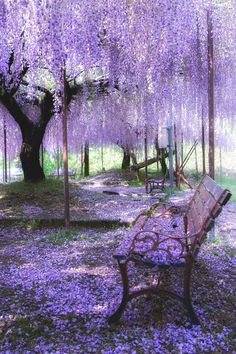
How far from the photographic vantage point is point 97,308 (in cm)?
260

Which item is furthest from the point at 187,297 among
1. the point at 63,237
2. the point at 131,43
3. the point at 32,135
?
the point at 32,135

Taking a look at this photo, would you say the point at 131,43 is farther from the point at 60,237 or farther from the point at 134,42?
the point at 60,237

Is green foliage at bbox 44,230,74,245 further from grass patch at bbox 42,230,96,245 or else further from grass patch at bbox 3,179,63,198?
grass patch at bbox 3,179,63,198

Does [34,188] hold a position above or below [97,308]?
above

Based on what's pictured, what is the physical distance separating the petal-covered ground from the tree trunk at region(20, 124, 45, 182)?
4.98m

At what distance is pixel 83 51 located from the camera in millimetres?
4605

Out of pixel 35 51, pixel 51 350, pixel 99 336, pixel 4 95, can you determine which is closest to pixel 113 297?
pixel 99 336

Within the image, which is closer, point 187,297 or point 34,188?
point 187,297

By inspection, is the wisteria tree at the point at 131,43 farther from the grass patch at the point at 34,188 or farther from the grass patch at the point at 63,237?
the grass patch at the point at 34,188

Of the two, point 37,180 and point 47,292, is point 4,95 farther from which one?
point 47,292

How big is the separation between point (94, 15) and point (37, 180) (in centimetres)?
514

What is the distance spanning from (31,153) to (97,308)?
262 inches

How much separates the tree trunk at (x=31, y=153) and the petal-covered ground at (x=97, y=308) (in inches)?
196

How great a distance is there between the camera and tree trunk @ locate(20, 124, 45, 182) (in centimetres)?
877
